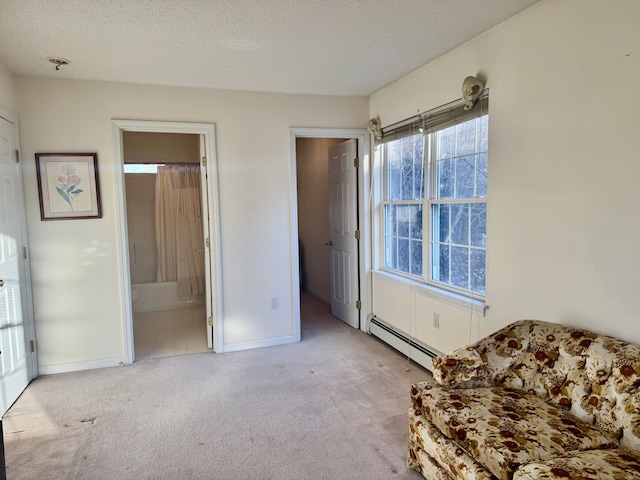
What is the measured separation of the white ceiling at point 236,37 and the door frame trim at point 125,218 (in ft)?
1.19

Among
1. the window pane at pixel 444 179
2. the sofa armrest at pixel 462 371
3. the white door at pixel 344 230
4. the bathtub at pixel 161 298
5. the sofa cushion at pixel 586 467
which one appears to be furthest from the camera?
the bathtub at pixel 161 298

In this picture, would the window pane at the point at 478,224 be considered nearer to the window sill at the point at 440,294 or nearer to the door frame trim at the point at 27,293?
the window sill at the point at 440,294

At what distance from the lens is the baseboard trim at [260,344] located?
12.9 ft

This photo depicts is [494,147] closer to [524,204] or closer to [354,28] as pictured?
[524,204]

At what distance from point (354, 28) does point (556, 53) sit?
1104 millimetres

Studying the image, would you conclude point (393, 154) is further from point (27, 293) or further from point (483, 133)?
point (27, 293)

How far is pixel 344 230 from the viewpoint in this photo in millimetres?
4508

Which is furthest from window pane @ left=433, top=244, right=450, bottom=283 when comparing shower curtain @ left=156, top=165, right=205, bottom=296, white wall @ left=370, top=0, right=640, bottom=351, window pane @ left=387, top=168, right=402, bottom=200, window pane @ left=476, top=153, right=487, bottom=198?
shower curtain @ left=156, top=165, right=205, bottom=296

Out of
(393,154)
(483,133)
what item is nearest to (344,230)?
(393,154)

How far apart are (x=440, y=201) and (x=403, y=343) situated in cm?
126

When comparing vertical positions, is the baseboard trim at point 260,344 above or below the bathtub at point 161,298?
below

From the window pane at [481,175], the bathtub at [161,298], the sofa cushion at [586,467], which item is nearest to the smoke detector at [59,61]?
the window pane at [481,175]

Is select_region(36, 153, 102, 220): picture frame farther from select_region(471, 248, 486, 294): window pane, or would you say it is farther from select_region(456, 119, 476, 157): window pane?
select_region(471, 248, 486, 294): window pane

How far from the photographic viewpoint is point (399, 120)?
12.1 feet
